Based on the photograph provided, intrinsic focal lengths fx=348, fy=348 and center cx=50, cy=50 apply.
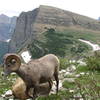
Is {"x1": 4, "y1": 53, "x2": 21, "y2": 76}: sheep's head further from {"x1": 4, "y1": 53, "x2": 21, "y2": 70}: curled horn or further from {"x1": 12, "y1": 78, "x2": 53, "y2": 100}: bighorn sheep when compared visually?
{"x1": 12, "y1": 78, "x2": 53, "y2": 100}: bighorn sheep

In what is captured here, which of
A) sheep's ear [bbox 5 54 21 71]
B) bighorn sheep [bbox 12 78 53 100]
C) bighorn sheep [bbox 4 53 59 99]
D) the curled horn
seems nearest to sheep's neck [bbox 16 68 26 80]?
bighorn sheep [bbox 4 53 59 99]

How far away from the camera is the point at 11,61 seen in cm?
1265

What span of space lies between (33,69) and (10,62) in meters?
1.51

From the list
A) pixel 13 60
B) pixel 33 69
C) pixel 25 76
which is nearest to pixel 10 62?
pixel 13 60

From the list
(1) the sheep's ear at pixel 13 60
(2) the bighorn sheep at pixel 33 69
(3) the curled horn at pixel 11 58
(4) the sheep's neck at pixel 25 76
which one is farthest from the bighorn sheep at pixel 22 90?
(3) the curled horn at pixel 11 58

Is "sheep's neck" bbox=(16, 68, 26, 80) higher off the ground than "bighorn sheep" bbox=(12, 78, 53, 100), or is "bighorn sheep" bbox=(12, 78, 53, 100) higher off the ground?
"sheep's neck" bbox=(16, 68, 26, 80)

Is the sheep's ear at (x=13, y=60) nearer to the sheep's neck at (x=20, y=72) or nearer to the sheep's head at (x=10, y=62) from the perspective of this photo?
the sheep's head at (x=10, y=62)

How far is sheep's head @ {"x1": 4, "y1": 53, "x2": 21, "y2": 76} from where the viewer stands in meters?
12.6

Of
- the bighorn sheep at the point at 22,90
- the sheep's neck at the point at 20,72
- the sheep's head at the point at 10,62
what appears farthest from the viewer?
the bighorn sheep at the point at 22,90

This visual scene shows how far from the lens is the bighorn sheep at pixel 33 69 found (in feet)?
41.6

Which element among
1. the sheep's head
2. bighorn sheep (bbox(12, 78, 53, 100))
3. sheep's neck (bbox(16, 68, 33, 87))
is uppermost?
the sheep's head

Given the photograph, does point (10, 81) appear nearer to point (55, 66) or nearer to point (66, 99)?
point (55, 66)

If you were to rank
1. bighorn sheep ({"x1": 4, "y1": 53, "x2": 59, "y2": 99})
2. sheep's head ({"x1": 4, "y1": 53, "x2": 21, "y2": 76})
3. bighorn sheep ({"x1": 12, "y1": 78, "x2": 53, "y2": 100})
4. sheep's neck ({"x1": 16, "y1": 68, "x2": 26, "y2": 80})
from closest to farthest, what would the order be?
sheep's head ({"x1": 4, "y1": 53, "x2": 21, "y2": 76}) < bighorn sheep ({"x1": 4, "y1": 53, "x2": 59, "y2": 99}) < sheep's neck ({"x1": 16, "y1": 68, "x2": 26, "y2": 80}) < bighorn sheep ({"x1": 12, "y1": 78, "x2": 53, "y2": 100})

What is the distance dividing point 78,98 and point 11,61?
2861 millimetres
